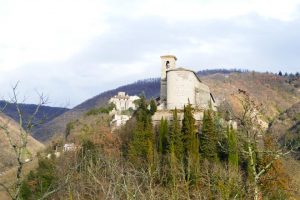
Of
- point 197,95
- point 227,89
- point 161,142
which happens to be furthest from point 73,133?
point 227,89

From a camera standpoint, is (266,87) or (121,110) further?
(266,87)

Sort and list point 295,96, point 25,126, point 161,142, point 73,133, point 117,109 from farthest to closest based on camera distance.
→ point 295,96, point 117,109, point 73,133, point 161,142, point 25,126

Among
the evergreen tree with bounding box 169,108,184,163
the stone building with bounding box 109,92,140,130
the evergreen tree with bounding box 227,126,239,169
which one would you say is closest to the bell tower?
the stone building with bounding box 109,92,140,130

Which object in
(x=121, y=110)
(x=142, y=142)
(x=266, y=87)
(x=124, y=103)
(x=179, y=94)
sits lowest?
(x=142, y=142)

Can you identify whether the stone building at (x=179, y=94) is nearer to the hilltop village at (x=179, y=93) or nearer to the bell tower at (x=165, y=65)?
the hilltop village at (x=179, y=93)

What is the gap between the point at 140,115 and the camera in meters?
48.1

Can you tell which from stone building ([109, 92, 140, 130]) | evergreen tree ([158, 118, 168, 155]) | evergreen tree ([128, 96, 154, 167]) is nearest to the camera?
evergreen tree ([128, 96, 154, 167])

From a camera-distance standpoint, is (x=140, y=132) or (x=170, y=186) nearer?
(x=170, y=186)

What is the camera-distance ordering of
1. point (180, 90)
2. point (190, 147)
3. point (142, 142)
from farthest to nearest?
point (180, 90)
point (142, 142)
point (190, 147)

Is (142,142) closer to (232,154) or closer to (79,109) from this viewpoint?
(232,154)

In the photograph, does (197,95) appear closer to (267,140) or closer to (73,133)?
(73,133)

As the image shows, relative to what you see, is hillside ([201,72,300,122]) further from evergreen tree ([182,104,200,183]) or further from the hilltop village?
evergreen tree ([182,104,200,183])

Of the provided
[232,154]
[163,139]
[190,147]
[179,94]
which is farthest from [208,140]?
[179,94]

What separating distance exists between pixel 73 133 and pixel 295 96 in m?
113
